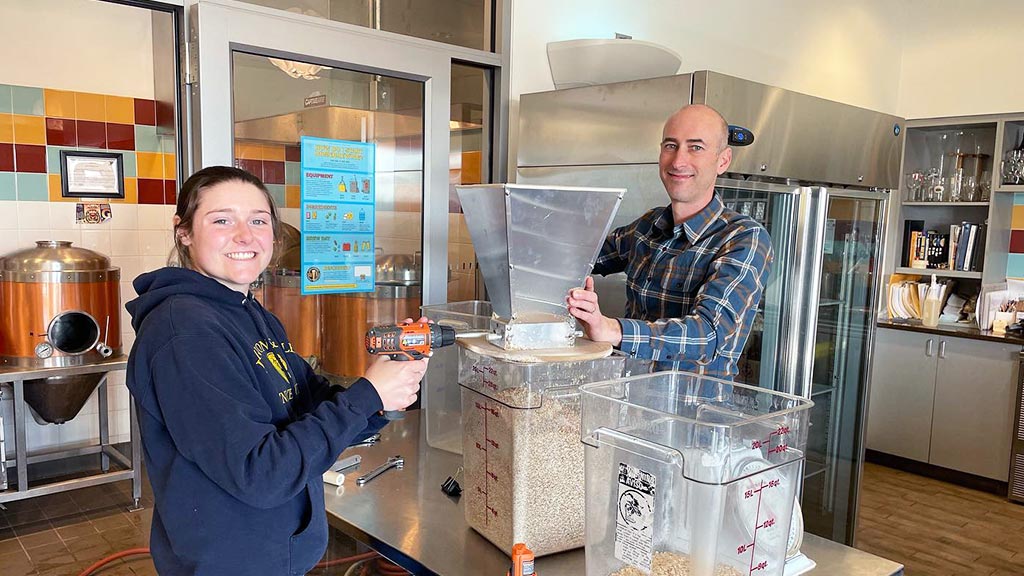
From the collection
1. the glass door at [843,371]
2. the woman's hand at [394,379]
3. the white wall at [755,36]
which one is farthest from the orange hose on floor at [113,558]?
the glass door at [843,371]

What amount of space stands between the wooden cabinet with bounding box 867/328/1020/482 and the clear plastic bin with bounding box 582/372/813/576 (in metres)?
3.71

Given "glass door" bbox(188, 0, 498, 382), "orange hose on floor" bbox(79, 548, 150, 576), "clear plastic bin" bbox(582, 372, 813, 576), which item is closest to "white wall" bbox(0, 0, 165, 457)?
"orange hose on floor" bbox(79, 548, 150, 576)

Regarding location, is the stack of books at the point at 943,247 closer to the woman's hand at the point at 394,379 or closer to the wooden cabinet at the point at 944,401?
the wooden cabinet at the point at 944,401

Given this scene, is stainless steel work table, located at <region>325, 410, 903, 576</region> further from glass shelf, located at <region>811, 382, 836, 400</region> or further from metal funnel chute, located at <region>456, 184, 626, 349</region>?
glass shelf, located at <region>811, 382, 836, 400</region>

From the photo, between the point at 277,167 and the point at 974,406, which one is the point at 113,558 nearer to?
the point at 277,167

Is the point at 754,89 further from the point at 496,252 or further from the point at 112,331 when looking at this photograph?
the point at 112,331

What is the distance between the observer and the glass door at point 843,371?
311cm

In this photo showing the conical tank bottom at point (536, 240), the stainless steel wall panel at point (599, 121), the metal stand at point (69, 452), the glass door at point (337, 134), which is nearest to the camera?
the conical tank bottom at point (536, 240)

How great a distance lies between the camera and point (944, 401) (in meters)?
4.38

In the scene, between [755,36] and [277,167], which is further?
[755,36]

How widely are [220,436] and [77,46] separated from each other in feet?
12.1

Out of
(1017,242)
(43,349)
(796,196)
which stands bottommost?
(43,349)

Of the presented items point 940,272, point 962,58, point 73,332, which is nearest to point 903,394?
point 940,272

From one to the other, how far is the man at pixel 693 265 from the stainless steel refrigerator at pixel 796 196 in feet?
0.98
